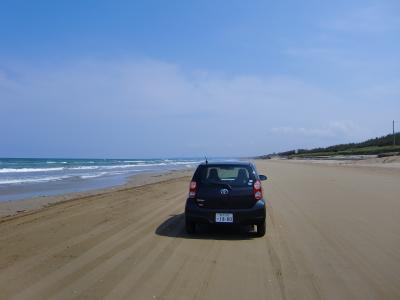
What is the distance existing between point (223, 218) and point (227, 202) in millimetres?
320

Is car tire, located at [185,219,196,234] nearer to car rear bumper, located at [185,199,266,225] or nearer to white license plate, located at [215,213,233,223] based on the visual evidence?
car rear bumper, located at [185,199,266,225]

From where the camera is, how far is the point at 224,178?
31.5 ft

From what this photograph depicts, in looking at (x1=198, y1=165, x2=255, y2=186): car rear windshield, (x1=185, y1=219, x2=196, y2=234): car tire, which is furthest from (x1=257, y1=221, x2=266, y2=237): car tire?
(x1=185, y1=219, x2=196, y2=234): car tire

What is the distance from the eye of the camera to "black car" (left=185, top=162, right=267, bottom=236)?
8.78 metres

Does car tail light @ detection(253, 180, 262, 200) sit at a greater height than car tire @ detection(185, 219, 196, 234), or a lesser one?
greater

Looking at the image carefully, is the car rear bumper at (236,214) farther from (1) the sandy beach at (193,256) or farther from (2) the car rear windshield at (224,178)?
(2) the car rear windshield at (224,178)

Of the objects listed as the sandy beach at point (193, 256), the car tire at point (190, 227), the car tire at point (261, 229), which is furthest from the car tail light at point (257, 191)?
the car tire at point (190, 227)

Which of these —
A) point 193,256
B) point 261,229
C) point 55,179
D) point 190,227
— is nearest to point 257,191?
point 261,229

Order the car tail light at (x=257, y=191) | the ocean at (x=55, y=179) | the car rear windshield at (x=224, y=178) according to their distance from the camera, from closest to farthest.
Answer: the car tail light at (x=257, y=191) → the car rear windshield at (x=224, y=178) → the ocean at (x=55, y=179)

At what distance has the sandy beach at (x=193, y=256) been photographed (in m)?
5.43

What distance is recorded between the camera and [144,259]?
6836 mm

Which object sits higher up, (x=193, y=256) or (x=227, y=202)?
(x=227, y=202)

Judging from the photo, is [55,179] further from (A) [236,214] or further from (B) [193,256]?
(B) [193,256]

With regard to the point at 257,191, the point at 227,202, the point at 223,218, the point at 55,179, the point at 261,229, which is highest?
the point at 257,191
